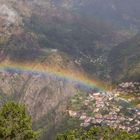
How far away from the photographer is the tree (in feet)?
405

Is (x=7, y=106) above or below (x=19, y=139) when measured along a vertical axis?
above

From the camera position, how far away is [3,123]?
125 metres

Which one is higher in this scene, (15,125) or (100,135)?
(100,135)

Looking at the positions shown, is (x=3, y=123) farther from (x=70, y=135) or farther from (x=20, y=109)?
(x=70, y=135)

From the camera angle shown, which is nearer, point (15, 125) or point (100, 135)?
point (15, 125)

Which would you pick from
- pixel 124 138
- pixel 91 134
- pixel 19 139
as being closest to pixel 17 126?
pixel 19 139

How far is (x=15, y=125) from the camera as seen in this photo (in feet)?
410

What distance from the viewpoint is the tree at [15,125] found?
123312 millimetres

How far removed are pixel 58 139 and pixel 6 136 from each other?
1588 centimetres

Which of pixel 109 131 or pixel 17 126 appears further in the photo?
pixel 109 131

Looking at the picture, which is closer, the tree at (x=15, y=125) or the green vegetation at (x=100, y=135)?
the tree at (x=15, y=125)

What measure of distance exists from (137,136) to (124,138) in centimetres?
363

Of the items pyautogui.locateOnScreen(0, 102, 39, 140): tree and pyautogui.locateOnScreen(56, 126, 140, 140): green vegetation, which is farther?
pyautogui.locateOnScreen(56, 126, 140, 140): green vegetation

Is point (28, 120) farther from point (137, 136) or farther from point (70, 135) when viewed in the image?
point (137, 136)
